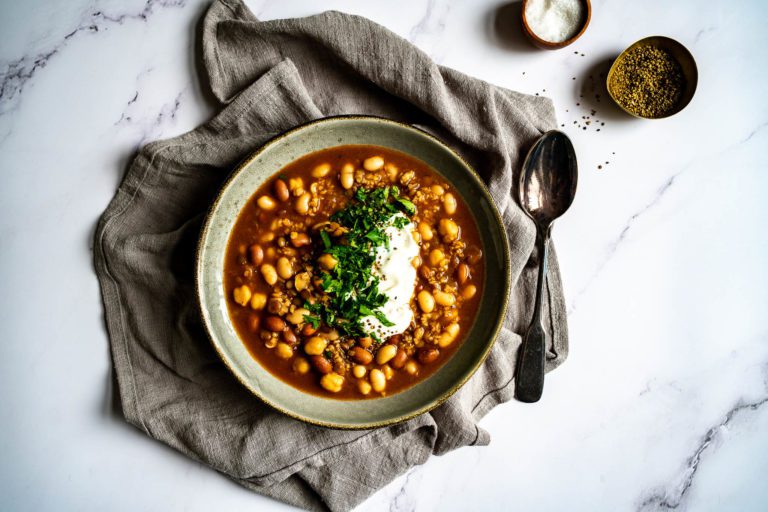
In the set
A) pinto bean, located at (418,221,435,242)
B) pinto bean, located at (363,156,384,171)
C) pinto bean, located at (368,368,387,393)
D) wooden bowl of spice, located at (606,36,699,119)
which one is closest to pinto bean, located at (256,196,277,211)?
pinto bean, located at (363,156,384,171)

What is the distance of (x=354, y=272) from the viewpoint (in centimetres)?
288

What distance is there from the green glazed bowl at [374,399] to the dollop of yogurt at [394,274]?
0.35 metres

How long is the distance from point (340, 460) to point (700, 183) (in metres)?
2.57

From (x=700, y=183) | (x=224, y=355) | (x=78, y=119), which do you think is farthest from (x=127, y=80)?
(x=700, y=183)

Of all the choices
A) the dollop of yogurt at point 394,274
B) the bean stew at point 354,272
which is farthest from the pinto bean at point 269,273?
the dollop of yogurt at point 394,274

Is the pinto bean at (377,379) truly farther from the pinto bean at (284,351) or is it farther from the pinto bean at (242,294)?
the pinto bean at (242,294)

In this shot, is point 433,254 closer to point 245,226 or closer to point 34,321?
point 245,226

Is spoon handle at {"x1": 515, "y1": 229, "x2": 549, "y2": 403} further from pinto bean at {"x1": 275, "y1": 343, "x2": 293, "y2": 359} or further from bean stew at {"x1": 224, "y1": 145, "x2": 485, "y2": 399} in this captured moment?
pinto bean at {"x1": 275, "y1": 343, "x2": 293, "y2": 359}

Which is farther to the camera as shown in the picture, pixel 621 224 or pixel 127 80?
pixel 621 224

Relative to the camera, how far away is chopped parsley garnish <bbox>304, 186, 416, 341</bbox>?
286 cm

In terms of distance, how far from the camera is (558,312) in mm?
3293

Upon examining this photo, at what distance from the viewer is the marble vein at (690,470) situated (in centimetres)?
342

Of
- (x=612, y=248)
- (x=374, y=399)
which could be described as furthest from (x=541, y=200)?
(x=374, y=399)

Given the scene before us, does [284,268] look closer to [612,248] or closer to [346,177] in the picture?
[346,177]
